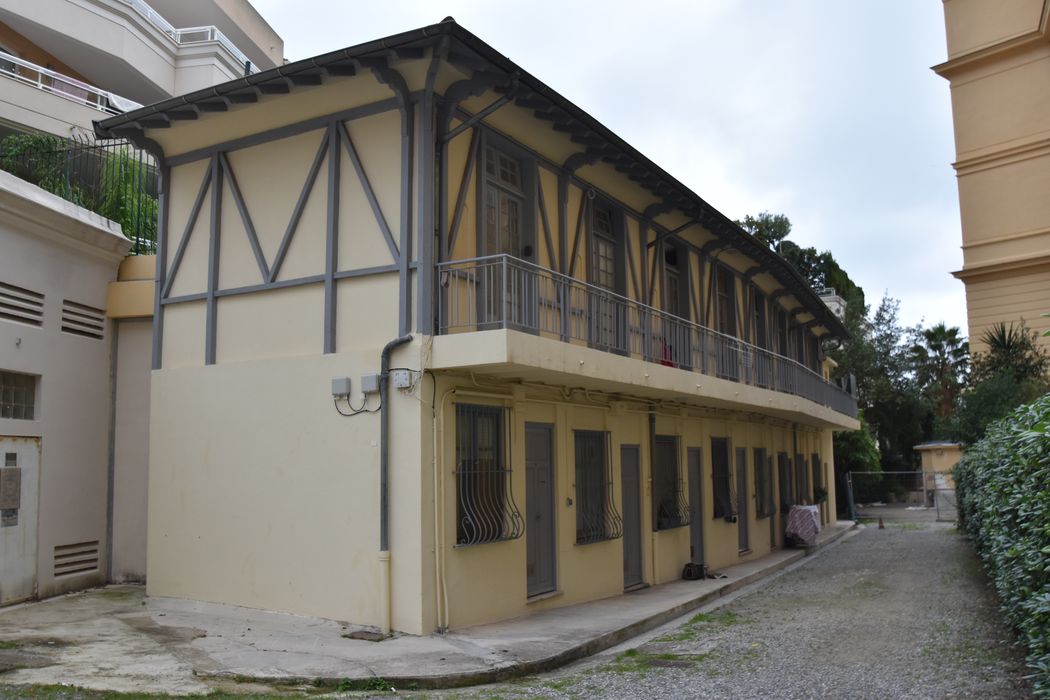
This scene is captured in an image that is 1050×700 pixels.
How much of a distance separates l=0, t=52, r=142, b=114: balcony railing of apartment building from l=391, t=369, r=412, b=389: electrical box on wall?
563 inches

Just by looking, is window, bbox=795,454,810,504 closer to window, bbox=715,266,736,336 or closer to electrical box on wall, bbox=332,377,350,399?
window, bbox=715,266,736,336

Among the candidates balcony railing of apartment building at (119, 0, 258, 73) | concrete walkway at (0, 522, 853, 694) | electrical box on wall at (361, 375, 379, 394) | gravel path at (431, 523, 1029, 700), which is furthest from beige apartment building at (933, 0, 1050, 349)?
electrical box on wall at (361, 375, 379, 394)

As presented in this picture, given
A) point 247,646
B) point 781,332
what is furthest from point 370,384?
point 781,332

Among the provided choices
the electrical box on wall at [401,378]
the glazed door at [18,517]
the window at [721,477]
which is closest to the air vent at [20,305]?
the glazed door at [18,517]

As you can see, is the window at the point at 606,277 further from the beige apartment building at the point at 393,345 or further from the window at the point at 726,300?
the window at the point at 726,300

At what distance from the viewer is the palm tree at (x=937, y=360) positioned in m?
40.8

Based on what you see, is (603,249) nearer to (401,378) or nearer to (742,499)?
(401,378)

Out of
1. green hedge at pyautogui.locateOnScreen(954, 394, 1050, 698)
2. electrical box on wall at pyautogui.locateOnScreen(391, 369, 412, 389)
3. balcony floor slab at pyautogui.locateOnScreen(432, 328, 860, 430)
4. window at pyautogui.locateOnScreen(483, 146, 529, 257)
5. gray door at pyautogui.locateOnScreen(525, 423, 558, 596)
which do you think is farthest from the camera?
gray door at pyautogui.locateOnScreen(525, 423, 558, 596)

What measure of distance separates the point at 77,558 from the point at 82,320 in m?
3.09

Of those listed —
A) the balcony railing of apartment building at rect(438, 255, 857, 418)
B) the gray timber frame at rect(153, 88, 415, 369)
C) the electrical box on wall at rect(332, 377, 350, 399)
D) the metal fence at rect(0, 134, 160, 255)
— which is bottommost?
the electrical box on wall at rect(332, 377, 350, 399)

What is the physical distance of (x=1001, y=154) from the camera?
90.7 feet

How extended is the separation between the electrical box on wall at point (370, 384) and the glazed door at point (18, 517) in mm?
4440

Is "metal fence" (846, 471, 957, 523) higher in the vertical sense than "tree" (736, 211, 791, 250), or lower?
lower

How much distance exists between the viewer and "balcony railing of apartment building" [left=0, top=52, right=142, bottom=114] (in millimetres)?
19172
